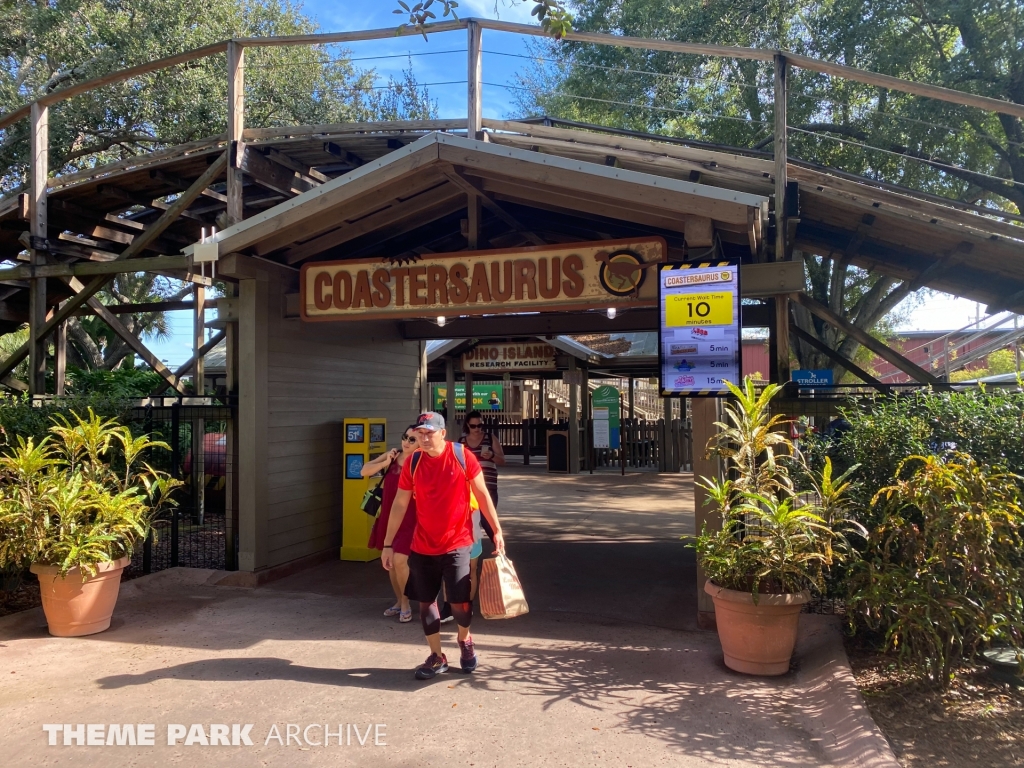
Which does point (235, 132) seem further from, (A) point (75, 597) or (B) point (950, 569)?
(B) point (950, 569)

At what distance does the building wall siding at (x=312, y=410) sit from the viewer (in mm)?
7477

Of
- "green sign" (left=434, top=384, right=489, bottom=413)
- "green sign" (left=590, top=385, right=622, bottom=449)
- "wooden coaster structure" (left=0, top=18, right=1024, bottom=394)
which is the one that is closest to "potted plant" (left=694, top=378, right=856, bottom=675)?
"wooden coaster structure" (left=0, top=18, right=1024, bottom=394)

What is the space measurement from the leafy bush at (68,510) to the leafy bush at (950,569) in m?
5.14

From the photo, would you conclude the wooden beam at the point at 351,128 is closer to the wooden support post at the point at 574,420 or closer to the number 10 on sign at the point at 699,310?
the number 10 on sign at the point at 699,310

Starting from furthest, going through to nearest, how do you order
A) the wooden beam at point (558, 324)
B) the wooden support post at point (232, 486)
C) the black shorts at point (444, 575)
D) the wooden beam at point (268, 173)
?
the wooden beam at point (558, 324) < the wooden beam at point (268, 173) < the wooden support post at point (232, 486) < the black shorts at point (444, 575)

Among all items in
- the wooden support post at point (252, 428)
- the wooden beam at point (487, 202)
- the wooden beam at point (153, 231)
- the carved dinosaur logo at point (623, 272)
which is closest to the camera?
the carved dinosaur logo at point (623, 272)

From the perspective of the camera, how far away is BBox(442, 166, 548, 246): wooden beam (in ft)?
21.6

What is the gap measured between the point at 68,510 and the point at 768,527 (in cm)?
489

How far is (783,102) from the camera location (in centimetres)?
665

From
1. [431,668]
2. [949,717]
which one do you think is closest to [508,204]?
[431,668]

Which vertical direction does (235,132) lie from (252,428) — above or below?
above

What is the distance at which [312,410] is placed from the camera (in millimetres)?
8125

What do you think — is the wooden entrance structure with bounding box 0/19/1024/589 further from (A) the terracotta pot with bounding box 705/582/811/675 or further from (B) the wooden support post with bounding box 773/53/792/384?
(A) the terracotta pot with bounding box 705/582/811/675

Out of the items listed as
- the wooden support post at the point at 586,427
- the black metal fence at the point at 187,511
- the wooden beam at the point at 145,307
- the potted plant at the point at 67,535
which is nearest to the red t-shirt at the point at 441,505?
the potted plant at the point at 67,535
